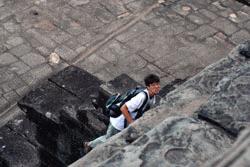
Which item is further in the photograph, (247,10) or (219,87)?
(247,10)

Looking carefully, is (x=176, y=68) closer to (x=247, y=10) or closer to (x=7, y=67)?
(x=247, y=10)

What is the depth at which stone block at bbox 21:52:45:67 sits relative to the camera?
26.4ft

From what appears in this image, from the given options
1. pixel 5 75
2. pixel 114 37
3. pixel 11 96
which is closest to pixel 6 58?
pixel 5 75

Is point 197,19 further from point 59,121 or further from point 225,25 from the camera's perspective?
point 59,121

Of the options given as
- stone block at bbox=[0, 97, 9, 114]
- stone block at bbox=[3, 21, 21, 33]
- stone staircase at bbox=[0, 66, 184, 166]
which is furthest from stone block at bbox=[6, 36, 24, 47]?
stone staircase at bbox=[0, 66, 184, 166]

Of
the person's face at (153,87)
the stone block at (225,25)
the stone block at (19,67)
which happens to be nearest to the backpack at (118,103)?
the person's face at (153,87)

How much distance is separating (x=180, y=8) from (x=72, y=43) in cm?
215

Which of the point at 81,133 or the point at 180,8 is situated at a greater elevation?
the point at 81,133

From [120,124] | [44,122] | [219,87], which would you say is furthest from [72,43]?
[219,87]

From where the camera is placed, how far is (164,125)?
117 inches

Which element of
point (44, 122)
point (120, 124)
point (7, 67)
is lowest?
point (7, 67)

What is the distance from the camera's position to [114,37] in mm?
8586

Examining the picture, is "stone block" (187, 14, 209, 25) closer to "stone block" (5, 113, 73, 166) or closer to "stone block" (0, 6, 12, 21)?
"stone block" (0, 6, 12, 21)

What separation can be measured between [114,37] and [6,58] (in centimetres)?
185
